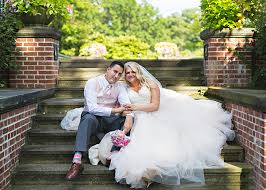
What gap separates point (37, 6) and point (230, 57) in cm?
306

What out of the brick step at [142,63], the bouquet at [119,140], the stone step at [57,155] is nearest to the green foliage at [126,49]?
the brick step at [142,63]

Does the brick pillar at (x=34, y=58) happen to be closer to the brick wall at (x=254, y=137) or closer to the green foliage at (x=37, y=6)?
the green foliage at (x=37, y=6)

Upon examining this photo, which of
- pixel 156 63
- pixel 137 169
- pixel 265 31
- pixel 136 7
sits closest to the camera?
pixel 137 169

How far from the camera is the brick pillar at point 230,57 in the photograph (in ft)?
19.0

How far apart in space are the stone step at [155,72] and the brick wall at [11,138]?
1.83 m

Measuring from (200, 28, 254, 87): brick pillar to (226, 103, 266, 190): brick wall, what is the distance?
1.39 meters

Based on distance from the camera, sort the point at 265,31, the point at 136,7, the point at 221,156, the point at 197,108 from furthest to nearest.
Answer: the point at 136,7 < the point at 265,31 < the point at 197,108 < the point at 221,156

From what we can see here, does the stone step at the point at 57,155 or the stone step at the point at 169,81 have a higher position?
the stone step at the point at 169,81

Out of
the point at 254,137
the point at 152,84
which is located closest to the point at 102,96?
the point at 152,84

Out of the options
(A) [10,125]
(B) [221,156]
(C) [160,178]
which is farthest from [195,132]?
(A) [10,125]

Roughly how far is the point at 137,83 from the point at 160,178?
4.15ft

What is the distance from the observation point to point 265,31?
18.1 feet

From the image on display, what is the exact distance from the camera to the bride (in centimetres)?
372

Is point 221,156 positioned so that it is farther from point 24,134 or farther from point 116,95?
point 24,134
